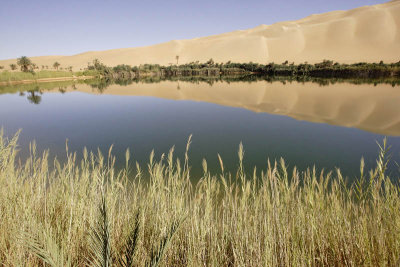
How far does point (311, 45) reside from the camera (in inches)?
2420

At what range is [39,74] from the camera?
111 feet

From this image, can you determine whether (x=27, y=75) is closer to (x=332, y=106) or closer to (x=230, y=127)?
(x=230, y=127)

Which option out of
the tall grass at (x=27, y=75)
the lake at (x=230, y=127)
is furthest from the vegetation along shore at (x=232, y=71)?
the lake at (x=230, y=127)

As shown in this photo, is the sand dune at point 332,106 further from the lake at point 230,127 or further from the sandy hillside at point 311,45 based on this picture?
the sandy hillside at point 311,45

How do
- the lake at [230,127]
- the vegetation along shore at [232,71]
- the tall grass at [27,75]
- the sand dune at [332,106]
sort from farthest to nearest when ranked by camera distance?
1. the vegetation along shore at [232,71]
2. the tall grass at [27,75]
3. the sand dune at [332,106]
4. the lake at [230,127]

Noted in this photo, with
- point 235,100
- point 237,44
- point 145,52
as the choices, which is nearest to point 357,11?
point 237,44

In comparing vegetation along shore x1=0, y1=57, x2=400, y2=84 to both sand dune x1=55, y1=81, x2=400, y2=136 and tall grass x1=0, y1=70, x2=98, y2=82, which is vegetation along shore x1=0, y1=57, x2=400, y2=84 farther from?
sand dune x1=55, y1=81, x2=400, y2=136

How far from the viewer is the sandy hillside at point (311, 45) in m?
52.4

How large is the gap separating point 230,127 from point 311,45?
63.6 m

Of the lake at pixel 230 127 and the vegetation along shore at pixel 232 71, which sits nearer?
the lake at pixel 230 127

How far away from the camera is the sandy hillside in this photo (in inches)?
2062

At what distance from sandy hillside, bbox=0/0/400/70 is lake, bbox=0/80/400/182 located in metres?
44.6

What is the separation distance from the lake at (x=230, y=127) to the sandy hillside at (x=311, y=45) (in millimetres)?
44612

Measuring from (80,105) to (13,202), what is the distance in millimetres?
16263
